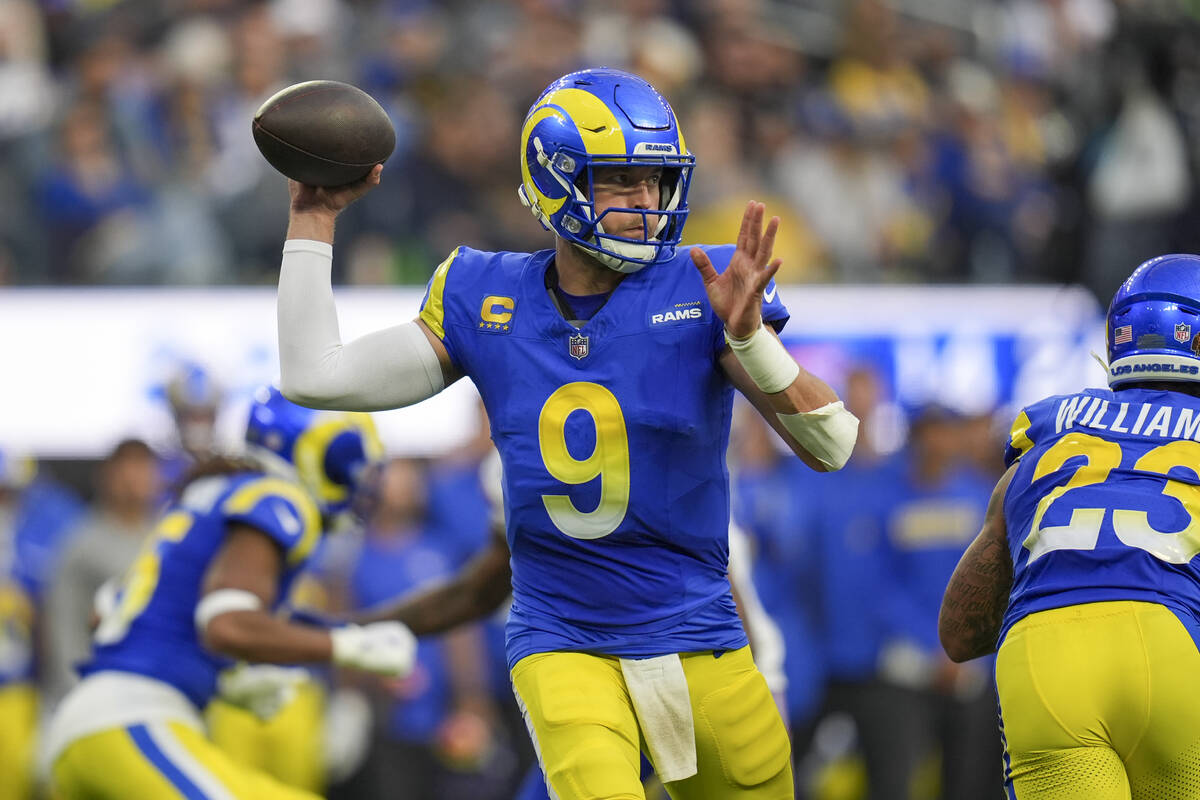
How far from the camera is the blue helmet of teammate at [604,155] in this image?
145 inches

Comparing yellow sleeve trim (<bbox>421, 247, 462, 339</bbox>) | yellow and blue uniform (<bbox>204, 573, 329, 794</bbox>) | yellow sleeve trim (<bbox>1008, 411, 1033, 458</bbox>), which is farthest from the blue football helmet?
yellow sleeve trim (<bbox>1008, 411, 1033, 458</bbox>)

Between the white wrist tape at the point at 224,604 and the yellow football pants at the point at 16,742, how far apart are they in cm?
338

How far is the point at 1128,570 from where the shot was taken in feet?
11.9

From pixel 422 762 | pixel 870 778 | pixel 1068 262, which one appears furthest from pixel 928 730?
pixel 1068 262

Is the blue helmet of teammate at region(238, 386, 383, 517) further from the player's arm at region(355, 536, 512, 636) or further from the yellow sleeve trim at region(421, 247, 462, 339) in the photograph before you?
the yellow sleeve trim at region(421, 247, 462, 339)

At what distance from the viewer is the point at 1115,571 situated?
143 inches

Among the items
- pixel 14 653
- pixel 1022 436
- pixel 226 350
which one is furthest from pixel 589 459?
pixel 14 653

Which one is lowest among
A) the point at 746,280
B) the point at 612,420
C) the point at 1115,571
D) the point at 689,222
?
the point at 689,222

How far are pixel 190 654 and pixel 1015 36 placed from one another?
30.3 feet

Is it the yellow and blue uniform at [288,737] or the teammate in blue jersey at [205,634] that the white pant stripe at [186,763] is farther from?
the yellow and blue uniform at [288,737]

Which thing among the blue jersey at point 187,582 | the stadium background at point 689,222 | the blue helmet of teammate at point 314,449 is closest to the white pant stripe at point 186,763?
the blue jersey at point 187,582

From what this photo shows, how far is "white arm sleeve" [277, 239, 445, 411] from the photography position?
367cm

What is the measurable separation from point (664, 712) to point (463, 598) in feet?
4.51

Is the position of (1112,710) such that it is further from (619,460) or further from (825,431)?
(619,460)
